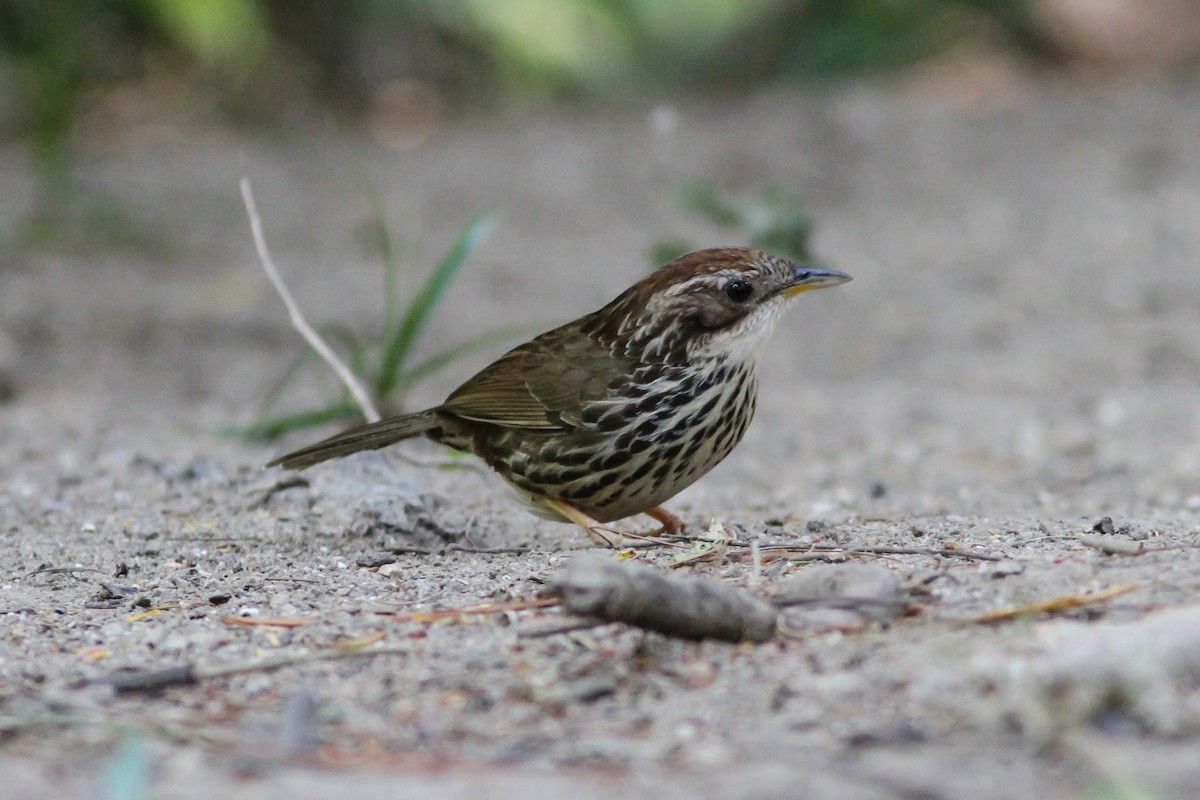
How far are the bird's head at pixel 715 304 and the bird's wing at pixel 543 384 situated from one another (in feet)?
0.46

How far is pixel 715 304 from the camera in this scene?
4809mm

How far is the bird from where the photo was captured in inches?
184

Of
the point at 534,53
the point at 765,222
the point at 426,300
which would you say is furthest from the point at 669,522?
the point at 534,53

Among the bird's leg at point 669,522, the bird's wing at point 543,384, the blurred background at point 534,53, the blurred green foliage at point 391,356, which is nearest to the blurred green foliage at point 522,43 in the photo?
the blurred background at point 534,53

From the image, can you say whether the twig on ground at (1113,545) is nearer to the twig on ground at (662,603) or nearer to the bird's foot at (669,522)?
the twig on ground at (662,603)

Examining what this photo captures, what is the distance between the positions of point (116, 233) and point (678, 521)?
6065mm

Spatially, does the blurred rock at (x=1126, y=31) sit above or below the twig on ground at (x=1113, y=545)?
above

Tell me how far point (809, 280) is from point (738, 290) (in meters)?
0.25

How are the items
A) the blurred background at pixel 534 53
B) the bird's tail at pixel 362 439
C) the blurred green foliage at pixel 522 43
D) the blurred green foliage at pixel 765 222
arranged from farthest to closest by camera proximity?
the blurred background at pixel 534 53 < the blurred green foliage at pixel 522 43 < the blurred green foliage at pixel 765 222 < the bird's tail at pixel 362 439

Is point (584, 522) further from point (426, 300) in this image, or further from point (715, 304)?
point (426, 300)

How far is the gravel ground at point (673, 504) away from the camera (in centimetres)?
273

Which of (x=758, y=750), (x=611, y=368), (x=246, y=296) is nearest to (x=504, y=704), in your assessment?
(x=758, y=750)

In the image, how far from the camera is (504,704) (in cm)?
302

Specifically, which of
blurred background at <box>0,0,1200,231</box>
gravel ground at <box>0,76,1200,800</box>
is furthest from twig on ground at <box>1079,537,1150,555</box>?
blurred background at <box>0,0,1200,231</box>
